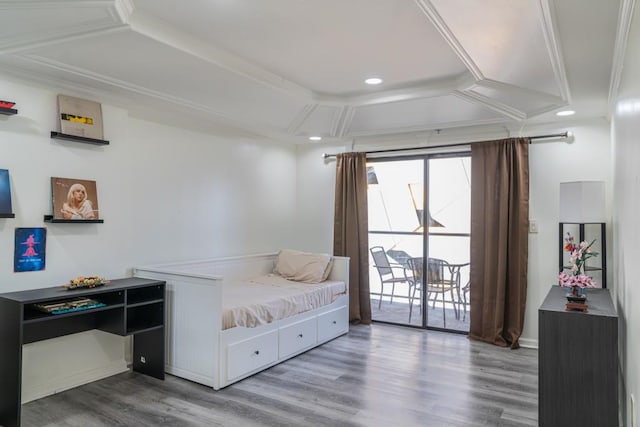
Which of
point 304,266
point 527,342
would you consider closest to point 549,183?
point 527,342

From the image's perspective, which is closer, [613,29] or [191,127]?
[613,29]

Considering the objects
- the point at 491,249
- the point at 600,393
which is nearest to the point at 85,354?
the point at 600,393

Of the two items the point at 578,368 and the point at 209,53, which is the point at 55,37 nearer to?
the point at 209,53

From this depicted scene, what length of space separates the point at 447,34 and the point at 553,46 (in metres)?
0.65

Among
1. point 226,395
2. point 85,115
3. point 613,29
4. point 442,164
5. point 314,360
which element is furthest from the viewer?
point 442,164

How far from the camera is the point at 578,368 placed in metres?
2.40

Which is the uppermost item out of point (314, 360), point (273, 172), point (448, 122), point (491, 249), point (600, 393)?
point (448, 122)

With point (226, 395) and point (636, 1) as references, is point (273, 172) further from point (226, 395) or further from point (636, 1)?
point (636, 1)

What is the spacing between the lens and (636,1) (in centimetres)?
182

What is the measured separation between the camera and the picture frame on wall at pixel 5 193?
2.91 m

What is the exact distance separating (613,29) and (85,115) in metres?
3.64

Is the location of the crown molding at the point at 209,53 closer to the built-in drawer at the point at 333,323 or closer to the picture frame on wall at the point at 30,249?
the picture frame on wall at the point at 30,249

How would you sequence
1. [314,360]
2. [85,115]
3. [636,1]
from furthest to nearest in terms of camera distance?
1. [314,360]
2. [85,115]
3. [636,1]

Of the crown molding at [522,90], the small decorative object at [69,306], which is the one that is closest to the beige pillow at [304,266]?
the small decorative object at [69,306]
